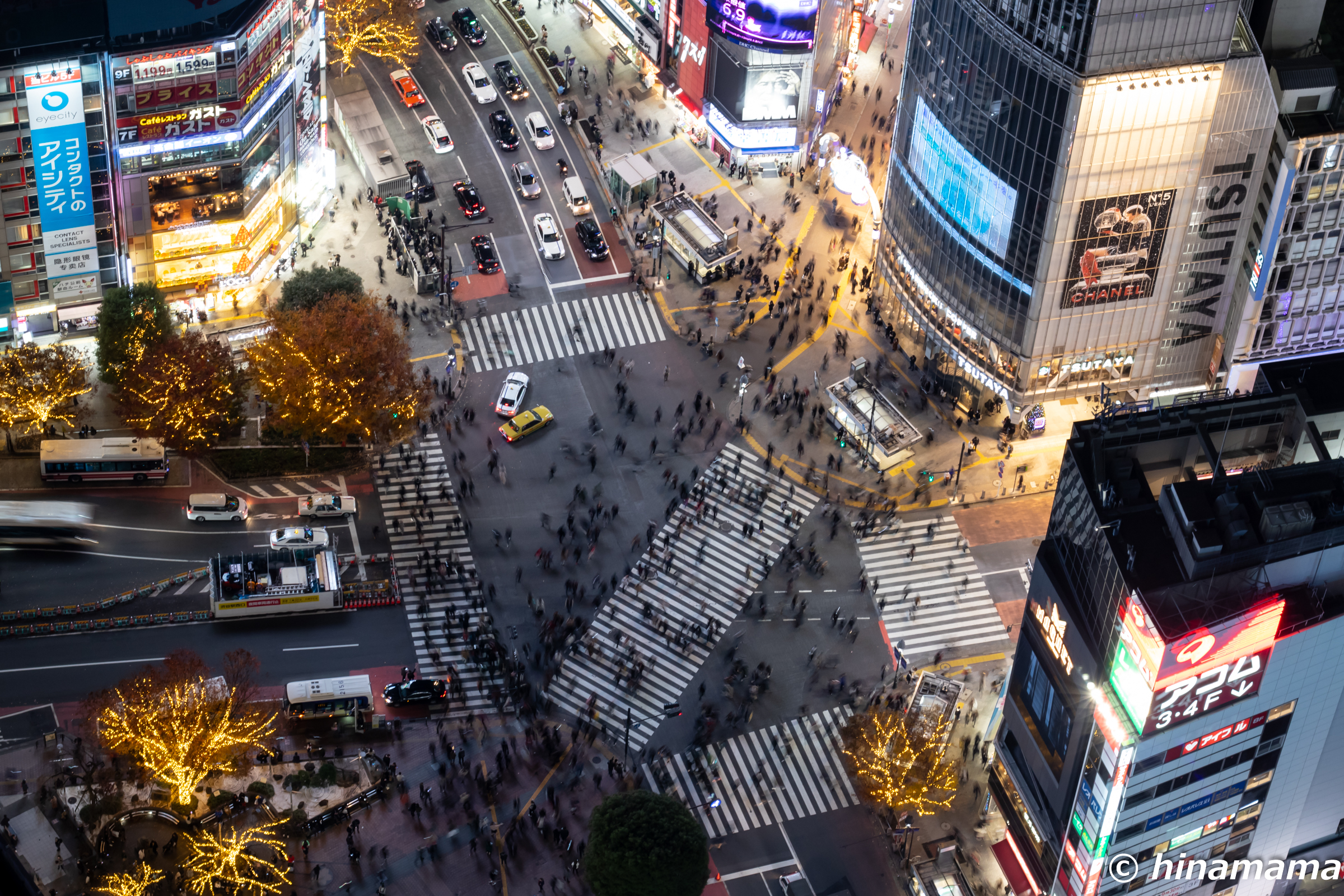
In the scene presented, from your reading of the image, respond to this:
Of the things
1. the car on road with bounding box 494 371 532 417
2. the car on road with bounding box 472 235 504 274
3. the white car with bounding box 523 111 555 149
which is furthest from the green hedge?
the white car with bounding box 523 111 555 149

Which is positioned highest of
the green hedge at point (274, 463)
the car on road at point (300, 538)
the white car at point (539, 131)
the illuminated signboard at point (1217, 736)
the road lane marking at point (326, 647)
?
the white car at point (539, 131)

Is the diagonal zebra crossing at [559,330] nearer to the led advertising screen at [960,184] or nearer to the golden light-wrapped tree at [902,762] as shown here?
the led advertising screen at [960,184]

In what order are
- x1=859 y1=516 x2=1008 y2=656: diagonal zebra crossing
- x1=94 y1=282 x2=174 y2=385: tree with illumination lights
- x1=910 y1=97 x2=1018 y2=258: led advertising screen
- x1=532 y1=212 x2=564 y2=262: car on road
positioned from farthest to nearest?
1. x1=532 y1=212 x2=564 y2=262: car on road
2. x1=94 y1=282 x2=174 y2=385: tree with illumination lights
3. x1=910 y1=97 x2=1018 y2=258: led advertising screen
4. x1=859 y1=516 x2=1008 y2=656: diagonal zebra crossing

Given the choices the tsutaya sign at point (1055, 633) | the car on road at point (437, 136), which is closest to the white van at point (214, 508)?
the car on road at point (437, 136)

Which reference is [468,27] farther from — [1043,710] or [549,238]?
[1043,710]

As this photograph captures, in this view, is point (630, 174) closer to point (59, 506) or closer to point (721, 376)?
A: point (721, 376)

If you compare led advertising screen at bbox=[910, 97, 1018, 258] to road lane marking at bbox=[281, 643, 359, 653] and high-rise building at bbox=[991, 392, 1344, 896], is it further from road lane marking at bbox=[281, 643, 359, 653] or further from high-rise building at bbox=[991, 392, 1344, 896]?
road lane marking at bbox=[281, 643, 359, 653]

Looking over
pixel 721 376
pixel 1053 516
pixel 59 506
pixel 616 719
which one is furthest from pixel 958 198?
pixel 59 506
